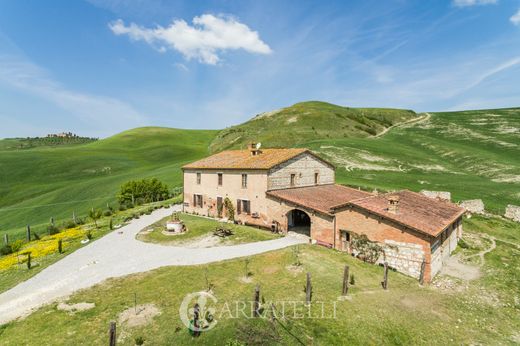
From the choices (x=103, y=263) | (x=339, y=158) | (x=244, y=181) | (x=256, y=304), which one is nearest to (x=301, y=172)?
(x=244, y=181)

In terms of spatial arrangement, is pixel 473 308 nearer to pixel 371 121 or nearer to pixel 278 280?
pixel 278 280

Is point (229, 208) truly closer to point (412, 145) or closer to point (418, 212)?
point (418, 212)

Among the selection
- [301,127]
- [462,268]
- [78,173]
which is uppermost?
[301,127]

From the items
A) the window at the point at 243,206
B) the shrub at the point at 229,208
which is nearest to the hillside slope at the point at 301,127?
the shrub at the point at 229,208

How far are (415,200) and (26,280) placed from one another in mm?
32565

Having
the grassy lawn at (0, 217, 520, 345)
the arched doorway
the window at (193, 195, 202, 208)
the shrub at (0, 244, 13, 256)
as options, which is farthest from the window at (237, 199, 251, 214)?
the shrub at (0, 244, 13, 256)

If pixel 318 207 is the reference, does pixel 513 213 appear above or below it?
below

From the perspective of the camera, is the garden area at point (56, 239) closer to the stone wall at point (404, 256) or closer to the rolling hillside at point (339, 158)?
the rolling hillside at point (339, 158)

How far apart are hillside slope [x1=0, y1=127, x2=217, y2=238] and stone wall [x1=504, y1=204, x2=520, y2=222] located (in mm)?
53122

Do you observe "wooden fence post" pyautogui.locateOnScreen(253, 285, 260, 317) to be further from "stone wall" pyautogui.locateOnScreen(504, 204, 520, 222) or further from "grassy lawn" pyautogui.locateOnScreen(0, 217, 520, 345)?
"stone wall" pyautogui.locateOnScreen(504, 204, 520, 222)

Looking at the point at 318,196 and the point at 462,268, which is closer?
the point at 462,268

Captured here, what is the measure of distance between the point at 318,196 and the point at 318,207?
5.19 meters

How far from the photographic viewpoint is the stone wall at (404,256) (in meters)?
22.2

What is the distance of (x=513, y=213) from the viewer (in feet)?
124
